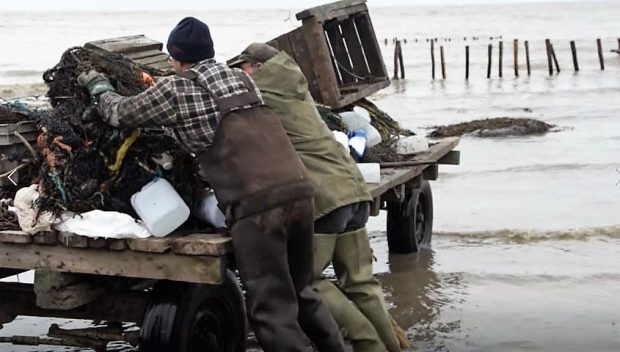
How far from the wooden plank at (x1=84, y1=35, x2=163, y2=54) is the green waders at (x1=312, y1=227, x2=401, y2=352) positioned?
6.29 feet

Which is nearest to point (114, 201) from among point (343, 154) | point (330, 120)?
point (343, 154)

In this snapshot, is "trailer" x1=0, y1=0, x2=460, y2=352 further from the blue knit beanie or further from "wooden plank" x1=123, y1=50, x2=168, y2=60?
the blue knit beanie

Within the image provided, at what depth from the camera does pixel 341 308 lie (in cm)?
608

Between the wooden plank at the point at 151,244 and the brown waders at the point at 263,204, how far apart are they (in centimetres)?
33

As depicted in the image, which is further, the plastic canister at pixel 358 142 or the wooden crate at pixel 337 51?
the wooden crate at pixel 337 51

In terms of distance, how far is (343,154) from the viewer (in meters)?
6.13

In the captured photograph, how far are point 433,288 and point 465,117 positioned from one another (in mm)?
18509

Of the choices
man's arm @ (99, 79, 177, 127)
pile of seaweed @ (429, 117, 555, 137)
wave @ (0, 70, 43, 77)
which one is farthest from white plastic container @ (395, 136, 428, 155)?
wave @ (0, 70, 43, 77)

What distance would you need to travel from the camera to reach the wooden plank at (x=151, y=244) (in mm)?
5105

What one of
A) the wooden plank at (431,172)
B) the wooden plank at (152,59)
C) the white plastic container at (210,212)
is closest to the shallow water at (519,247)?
the wooden plank at (431,172)

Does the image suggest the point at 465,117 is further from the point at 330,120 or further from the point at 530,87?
the point at 330,120

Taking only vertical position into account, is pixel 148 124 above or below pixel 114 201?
above

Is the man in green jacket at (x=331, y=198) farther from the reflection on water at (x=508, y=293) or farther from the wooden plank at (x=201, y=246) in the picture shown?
the reflection on water at (x=508, y=293)

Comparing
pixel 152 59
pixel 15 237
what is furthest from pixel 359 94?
pixel 15 237
